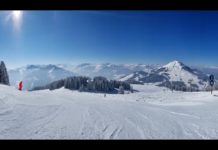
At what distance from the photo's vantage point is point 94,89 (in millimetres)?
36656

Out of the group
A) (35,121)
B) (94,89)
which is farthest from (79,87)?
(35,121)
